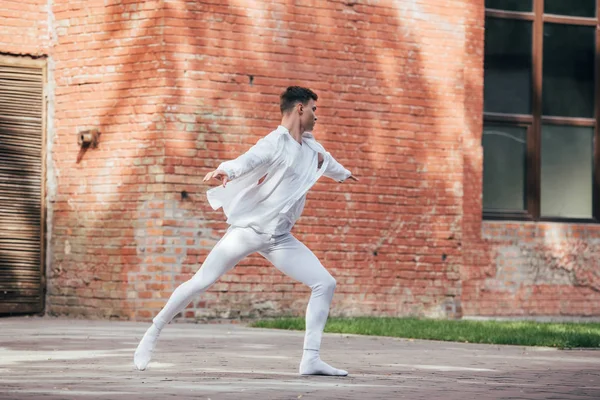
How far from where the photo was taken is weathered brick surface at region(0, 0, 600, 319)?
13.9 m

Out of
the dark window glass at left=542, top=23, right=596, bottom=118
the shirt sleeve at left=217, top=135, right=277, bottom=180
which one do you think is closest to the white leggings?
the shirt sleeve at left=217, top=135, right=277, bottom=180

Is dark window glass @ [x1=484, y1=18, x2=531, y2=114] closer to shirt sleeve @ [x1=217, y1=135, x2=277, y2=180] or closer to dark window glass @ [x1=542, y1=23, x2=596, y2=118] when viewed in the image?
dark window glass @ [x1=542, y1=23, x2=596, y2=118]

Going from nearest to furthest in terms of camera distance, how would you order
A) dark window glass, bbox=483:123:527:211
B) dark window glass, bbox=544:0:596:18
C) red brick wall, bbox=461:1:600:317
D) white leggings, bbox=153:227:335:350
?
white leggings, bbox=153:227:335:350 < red brick wall, bbox=461:1:600:317 < dark window glass, bbox=483:123:527:211 < dark window glass, bbox=544:0:596:18

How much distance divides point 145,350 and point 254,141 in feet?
20.6

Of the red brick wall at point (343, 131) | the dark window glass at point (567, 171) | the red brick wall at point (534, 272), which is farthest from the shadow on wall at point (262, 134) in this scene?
the dark window glass at point (567, 171)

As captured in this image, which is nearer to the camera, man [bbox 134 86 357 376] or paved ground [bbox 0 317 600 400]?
paved ground [bbox 0 317 600 400]

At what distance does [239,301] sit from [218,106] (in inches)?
87.7

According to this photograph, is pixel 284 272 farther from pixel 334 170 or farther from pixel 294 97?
pixel 294 97

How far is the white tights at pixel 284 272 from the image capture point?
27.2ft

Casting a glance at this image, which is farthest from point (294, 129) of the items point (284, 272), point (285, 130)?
point (284, 272)

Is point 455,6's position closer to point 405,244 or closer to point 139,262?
point 405,244

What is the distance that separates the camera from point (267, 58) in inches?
567

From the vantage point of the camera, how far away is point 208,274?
835cm

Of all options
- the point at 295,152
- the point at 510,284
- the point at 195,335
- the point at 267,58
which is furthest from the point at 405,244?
the point at 295,152
